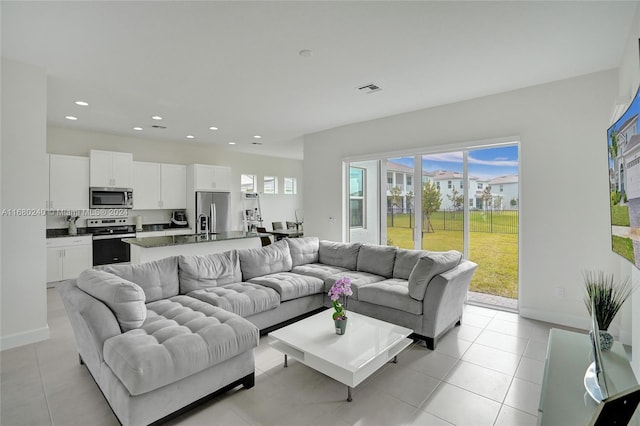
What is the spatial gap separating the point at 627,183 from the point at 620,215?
0.26m

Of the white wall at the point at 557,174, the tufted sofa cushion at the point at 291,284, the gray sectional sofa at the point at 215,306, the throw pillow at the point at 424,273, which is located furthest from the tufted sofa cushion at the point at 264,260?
the white wall at the point at 557,174

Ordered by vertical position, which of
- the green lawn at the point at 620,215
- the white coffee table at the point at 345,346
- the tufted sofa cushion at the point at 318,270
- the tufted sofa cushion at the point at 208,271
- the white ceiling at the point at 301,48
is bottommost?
the white coffee table at the point at 345,346

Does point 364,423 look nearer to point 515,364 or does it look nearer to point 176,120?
point 515,364

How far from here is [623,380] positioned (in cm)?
159

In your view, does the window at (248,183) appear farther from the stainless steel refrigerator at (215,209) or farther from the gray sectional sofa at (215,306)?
the gray sectional sofa at (215,306)

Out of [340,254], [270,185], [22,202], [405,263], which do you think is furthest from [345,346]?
[270,185]

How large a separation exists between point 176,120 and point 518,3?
196 inches

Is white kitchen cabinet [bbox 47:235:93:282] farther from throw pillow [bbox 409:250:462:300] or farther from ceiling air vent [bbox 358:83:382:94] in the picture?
throw pillow [bbox 409:250:462:300]

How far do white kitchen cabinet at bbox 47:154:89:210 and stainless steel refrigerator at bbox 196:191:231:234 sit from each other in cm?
206

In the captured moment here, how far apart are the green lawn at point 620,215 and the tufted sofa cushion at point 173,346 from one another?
7.86 ft

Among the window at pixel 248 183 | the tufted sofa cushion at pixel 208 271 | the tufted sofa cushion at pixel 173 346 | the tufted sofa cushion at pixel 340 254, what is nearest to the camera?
the tufted sofa cushion at pixel 173 346

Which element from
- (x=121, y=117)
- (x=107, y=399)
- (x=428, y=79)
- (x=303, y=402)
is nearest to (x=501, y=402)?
(x=303, y=402)

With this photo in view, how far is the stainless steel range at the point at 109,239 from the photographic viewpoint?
5715 millimetres

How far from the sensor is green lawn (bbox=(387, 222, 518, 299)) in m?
4.34
